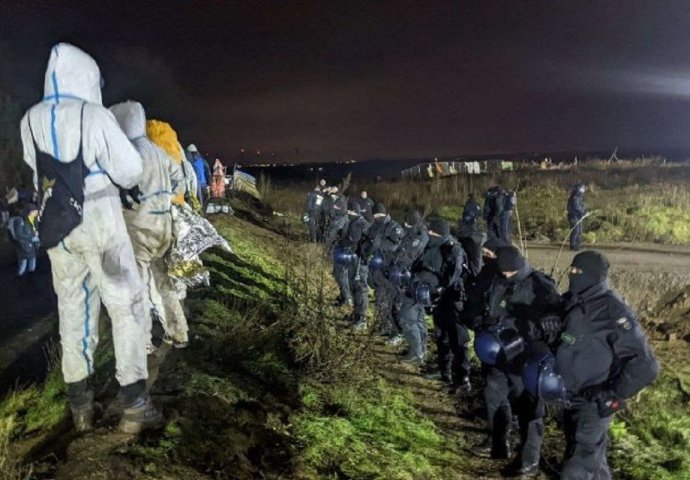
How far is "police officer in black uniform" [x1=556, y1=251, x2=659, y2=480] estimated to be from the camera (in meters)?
3.58

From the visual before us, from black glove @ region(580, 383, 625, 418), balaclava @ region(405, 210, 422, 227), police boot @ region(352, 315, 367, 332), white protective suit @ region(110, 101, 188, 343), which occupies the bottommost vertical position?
police boot @ region(352, 315, 367, 332)

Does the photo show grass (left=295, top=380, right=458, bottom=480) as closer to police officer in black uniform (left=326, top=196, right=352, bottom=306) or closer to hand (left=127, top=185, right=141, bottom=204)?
hand (left=127, top=185, right=141, bottom=204)

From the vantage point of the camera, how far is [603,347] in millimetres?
3750

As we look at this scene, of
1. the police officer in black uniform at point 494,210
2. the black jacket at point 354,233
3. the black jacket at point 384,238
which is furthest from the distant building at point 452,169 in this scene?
the black jacket at point 384,238

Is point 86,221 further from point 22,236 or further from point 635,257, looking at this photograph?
point 635,257

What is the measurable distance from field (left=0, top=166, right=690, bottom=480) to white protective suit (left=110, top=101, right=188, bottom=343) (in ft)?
2.80

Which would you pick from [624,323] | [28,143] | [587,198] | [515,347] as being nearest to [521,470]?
[515,347]

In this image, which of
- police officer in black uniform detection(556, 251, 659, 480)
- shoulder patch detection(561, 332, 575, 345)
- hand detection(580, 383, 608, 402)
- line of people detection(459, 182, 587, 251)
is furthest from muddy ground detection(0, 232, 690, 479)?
line of people detection(459, 182, 587, 251)

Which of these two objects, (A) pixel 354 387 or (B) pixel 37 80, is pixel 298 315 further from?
(B) pixel 37 80

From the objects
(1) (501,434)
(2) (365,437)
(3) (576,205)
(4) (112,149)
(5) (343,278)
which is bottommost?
(1) (501,434)

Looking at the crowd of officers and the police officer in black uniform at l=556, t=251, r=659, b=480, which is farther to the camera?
the crowd of officers

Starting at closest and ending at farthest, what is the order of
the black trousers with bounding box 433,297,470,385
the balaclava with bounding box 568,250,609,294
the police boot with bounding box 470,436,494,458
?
the balaclava with bounding box 568,250,609,294, the police boot with bounding box 470,436,494,458, the black trousers with bounding box 433,297,470,385

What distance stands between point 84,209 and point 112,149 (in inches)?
13.5

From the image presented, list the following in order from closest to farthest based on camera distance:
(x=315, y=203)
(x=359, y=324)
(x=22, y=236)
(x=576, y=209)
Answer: (x=359, y=324), (x=22, y=236), (x=315, y=203), (x=576, y=209)
